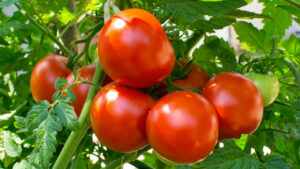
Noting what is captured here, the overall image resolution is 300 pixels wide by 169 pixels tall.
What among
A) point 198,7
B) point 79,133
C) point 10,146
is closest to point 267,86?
point 198,7

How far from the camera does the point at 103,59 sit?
40 centimetres

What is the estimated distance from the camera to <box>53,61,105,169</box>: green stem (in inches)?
16.1

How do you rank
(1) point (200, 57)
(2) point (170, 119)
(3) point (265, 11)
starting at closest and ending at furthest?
(2) point (170, 119)
(1) point (200, 57)
(3) point (265, 11)

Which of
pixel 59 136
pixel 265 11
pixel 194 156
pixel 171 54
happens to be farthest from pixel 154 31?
pixel 265 11

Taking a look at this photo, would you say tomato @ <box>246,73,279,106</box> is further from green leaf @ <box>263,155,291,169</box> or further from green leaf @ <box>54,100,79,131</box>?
green leaf @ <box>54,100,79,131</box>

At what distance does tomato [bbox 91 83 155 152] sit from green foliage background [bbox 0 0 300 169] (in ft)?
0.13

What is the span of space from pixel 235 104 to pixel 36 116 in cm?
26

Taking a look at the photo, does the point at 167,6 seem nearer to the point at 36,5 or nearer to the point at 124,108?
the point at 124,108

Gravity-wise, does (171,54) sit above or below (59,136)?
above

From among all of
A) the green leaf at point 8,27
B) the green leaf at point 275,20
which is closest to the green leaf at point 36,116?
the green leaf at point 8,27

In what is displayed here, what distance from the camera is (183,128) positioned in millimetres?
369

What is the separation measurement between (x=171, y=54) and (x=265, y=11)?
1.42 feet

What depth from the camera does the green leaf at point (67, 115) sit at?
0.38 m

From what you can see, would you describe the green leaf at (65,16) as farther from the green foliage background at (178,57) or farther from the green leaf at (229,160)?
the green leaf at (229,160)
